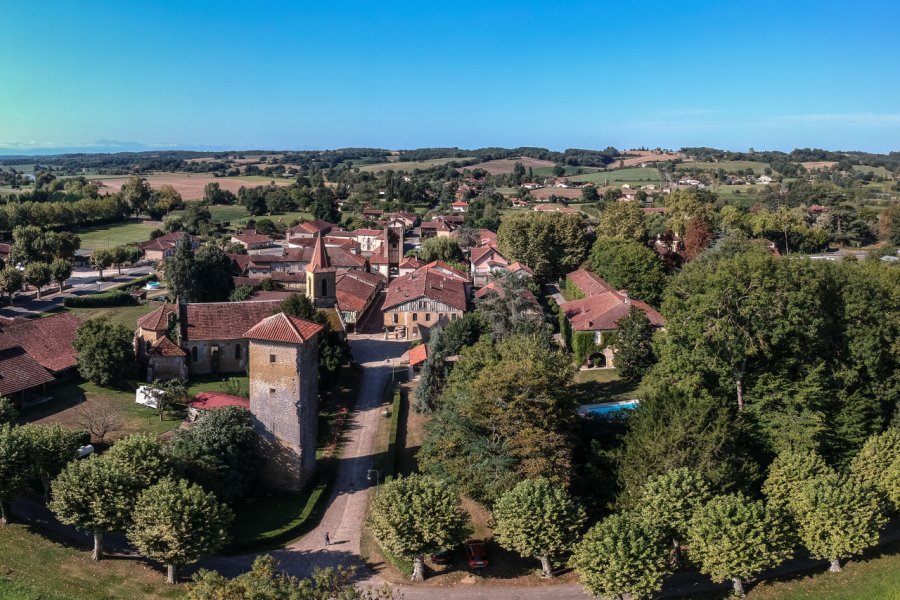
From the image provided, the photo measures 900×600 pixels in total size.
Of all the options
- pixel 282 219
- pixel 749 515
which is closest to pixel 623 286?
pixel 749 515

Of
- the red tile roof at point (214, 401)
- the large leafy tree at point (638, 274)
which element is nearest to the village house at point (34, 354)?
the red tile roof at point (214, 401)

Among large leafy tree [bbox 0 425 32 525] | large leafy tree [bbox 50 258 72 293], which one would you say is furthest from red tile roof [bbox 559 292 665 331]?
Result: large leafy tree [bbox 50 258 72 293]

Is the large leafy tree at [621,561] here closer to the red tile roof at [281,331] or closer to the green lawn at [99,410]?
the red tile roof at [281,331]

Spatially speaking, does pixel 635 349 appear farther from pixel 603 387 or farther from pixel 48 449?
pixel 48 449

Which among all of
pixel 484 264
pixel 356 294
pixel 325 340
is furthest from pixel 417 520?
pixel 484 264

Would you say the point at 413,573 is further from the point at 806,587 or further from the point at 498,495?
the point at 806,587
